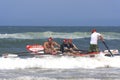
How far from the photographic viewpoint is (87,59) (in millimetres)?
21469

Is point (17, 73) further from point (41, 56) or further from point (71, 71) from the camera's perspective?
point (41, 56)

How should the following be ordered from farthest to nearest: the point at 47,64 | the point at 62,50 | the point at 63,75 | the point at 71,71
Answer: the point at 62,50
the point at 47,64
the point at 71,71
the point at 63,75

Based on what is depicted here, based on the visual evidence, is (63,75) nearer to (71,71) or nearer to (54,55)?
(71,71)

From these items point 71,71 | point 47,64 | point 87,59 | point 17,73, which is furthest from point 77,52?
point 17,73

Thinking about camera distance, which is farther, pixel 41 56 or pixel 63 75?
pixel 41 56

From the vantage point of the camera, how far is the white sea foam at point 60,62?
20161 mm

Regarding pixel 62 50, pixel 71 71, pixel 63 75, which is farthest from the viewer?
pixel 62 50

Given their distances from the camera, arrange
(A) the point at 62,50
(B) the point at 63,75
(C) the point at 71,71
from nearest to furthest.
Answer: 1. (B) the point at 63,75
2. (C) the point at 71,71
3. (A) the point at 62,50

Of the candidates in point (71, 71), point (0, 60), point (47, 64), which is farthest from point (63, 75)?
point (0, 60)

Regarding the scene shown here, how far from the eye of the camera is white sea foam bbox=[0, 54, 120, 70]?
20.2 m

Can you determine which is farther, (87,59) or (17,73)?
(87,59)

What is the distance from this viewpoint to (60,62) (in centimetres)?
2094

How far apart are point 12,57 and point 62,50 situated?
104 inches

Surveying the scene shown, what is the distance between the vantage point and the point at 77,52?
866 inches
